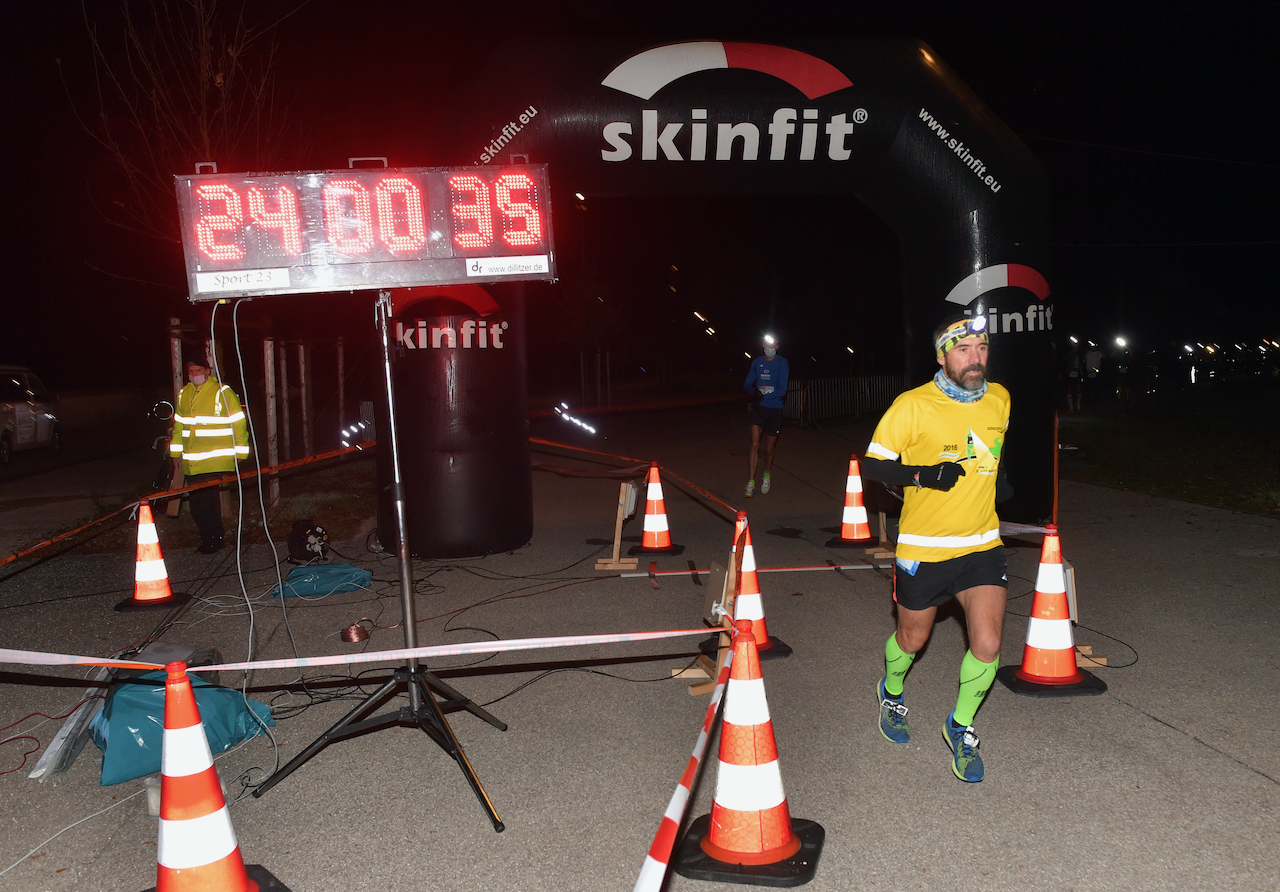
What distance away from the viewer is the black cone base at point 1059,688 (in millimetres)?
4906

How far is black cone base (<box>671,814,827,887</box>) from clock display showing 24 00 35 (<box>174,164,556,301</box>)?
9.16 ft

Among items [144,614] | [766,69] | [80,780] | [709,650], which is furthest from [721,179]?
[80,780]

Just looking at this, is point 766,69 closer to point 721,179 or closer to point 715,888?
point 721,179

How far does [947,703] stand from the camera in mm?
4848

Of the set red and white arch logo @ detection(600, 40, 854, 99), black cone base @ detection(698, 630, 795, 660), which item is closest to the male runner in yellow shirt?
black cone base @ detection(698, 630, 795, 660)

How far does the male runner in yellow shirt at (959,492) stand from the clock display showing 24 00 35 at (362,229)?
78.6 inches

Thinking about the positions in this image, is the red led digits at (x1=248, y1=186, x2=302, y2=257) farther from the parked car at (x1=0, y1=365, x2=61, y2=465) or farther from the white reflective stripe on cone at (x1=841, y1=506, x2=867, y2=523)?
the parked car at (x1=0, y1=365, x2=61, y2=465)

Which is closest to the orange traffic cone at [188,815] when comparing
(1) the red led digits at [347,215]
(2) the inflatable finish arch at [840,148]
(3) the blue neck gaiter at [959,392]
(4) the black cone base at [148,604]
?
(1) the red led digits at [347,215]

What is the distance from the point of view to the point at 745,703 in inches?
130

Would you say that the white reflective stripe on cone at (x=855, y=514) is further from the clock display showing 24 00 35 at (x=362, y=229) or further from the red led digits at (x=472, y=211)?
the red led digits at (x=472, y=211)

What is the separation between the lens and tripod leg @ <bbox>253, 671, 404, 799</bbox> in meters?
4.00

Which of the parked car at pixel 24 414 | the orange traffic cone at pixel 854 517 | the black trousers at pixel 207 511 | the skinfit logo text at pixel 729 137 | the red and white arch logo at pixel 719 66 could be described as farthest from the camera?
the parked car at pixel 24 414

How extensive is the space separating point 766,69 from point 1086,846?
21.8 feet

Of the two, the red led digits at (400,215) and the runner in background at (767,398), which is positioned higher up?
the red led digits at (400,215)
